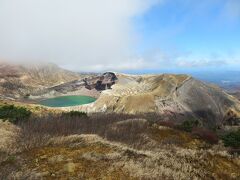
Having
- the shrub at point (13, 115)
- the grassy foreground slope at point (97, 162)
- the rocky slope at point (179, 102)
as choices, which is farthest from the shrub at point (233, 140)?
the rocky slope at point (179, 102)

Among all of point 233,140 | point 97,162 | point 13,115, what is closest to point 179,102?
point 13,115

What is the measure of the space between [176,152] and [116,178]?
759 cm

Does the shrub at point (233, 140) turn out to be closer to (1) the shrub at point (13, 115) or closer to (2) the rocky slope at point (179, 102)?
(1) the shrub at point (13, 115)

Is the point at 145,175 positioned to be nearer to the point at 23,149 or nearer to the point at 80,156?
the point at 80,156

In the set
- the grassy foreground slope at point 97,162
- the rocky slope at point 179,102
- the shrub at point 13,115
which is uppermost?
the grassy foreground slope at point 97,162

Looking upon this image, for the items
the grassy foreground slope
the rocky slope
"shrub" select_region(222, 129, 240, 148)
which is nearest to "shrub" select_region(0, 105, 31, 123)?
the grassy foreground slope

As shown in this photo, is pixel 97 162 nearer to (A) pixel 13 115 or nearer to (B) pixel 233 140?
(B) pixel 233 140

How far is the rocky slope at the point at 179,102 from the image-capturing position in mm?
141625

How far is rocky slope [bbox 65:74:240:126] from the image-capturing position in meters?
142

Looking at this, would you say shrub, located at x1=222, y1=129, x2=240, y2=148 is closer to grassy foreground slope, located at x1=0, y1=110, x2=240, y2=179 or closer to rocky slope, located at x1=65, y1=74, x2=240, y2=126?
grassy foreground slope, located at x1=0, y1=110, x2=240, y2=179

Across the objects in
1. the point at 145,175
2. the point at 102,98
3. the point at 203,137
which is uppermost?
the point at 145,175

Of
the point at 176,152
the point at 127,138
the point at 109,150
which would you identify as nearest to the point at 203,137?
the point at 127,138

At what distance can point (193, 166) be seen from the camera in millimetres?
20438

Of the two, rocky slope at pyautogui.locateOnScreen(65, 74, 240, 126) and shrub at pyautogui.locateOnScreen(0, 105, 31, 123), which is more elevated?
shrub at pyautogui.locateOnScreen(0, 105, 31, 123)
